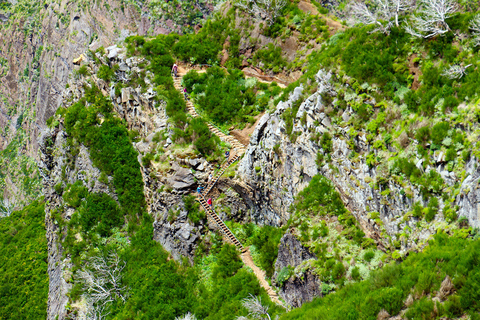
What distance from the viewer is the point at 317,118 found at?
76.9ft

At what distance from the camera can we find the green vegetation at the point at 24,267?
151 feet

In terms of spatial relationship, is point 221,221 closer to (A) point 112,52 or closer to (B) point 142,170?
(B) point 142,170

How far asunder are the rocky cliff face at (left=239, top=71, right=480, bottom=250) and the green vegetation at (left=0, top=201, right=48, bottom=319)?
1326 inches

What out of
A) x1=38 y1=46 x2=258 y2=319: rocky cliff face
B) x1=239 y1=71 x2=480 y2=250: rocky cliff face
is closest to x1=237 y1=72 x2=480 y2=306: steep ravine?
x1=239 y1=71 x2=480 y2=250: rocky cliff face

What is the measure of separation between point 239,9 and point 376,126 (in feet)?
79.0

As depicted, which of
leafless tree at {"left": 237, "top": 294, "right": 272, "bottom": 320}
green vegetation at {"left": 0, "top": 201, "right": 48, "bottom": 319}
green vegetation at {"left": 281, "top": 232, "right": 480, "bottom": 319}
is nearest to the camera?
green vegetation at {"left": 281, "top": 232, "right": 480, "bottom": 319}

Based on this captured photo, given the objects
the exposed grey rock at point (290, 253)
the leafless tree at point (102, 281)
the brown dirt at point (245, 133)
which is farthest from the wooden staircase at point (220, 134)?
the leafless tree at point (102, 281)

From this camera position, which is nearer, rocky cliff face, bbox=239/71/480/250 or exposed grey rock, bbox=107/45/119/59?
rocky cliff face, bbox=239/71/480/250

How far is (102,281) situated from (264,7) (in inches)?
1153

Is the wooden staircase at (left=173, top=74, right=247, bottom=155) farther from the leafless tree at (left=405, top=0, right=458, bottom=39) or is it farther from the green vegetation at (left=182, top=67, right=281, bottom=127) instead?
the leafless tree at (left=405, top=0, right=458, bottom=39)

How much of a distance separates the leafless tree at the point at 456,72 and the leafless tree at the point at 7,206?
3386 inches

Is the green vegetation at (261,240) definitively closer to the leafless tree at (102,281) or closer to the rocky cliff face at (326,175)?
the rocky cliff face at (326,175)

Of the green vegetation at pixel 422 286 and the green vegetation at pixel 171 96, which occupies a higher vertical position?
the green vegetation at pixel 171 96

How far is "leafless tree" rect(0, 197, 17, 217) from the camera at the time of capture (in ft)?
281
